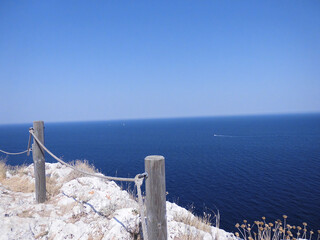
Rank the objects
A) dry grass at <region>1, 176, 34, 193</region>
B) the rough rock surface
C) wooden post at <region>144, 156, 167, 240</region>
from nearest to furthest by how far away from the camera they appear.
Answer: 1. wooden post at <region>144, 156, 167, 240</region>
2. the rough rock surface
3. dry grass at <region>1, 176, 34, 193</region>

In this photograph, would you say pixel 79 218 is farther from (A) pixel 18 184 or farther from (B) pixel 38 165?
(A) pixel 18 184

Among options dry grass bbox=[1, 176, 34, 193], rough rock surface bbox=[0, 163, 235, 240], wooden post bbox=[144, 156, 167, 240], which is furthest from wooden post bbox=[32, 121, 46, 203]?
wooden post bbox=[144, 156, 167, 240]

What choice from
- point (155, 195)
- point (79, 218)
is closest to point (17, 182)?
point (79, 218)

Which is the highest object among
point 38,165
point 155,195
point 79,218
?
point 155,195

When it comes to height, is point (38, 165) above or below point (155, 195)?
below

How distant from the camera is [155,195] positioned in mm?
2693

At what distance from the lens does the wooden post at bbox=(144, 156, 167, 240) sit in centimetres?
267

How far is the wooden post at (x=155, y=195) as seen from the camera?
8.77 ft

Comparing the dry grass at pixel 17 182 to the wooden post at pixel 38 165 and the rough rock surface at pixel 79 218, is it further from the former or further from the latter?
the wooden post at pixel 38 165

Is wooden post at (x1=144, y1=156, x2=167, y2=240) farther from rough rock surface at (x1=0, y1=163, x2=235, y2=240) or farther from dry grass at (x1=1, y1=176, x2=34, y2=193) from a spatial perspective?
dry grass at (x1=1, y1=176, x2=34, y2=193)

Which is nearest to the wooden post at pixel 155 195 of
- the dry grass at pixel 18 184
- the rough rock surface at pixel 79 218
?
the rough rock surface at pixel 79 218

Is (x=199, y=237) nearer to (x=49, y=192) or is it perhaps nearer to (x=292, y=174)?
(x=49, y=192)

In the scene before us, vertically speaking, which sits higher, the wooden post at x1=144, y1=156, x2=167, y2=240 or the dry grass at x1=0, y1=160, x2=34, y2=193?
the wooden post at x1=144, y1=156, x2=167, y2=240

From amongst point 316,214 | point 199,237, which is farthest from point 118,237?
point 316,214
